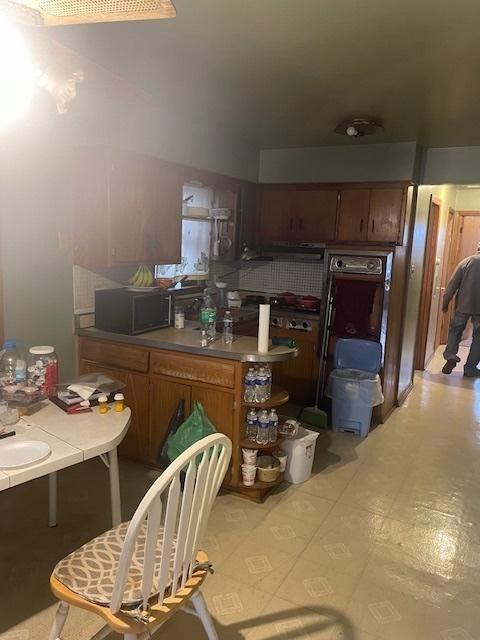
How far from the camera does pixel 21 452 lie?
1.66 metres

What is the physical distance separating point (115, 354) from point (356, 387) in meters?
1.92

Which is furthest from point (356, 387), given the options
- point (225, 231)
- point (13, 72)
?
point (13, 72)

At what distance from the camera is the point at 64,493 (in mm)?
2836

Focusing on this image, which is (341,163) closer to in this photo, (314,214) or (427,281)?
(314,214)

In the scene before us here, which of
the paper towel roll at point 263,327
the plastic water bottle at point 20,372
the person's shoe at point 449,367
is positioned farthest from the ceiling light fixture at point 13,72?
the person's shoe at point 449,367

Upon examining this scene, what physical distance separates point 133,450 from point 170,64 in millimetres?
2352

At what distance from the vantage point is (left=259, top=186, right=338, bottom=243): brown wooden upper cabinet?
4.39 meters

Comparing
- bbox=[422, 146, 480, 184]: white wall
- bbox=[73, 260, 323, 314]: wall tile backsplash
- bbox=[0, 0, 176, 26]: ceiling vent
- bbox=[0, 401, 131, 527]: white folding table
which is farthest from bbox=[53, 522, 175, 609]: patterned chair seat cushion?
bbox=[422, 146, 480, 184]: white wall

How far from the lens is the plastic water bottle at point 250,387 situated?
277cm

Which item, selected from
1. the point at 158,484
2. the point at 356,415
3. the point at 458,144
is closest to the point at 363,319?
the point at 356,415

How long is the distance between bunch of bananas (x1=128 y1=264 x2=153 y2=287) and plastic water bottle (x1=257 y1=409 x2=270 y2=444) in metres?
1.26

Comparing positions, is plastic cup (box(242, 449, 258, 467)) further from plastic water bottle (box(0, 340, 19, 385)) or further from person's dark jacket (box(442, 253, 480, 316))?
person's dark jacket (box(442, 253, 480, 316))

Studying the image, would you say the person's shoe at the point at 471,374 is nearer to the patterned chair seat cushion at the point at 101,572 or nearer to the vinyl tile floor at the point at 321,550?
the vinyl tile floor at the point at 321,550

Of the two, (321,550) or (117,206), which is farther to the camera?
(117,206)
